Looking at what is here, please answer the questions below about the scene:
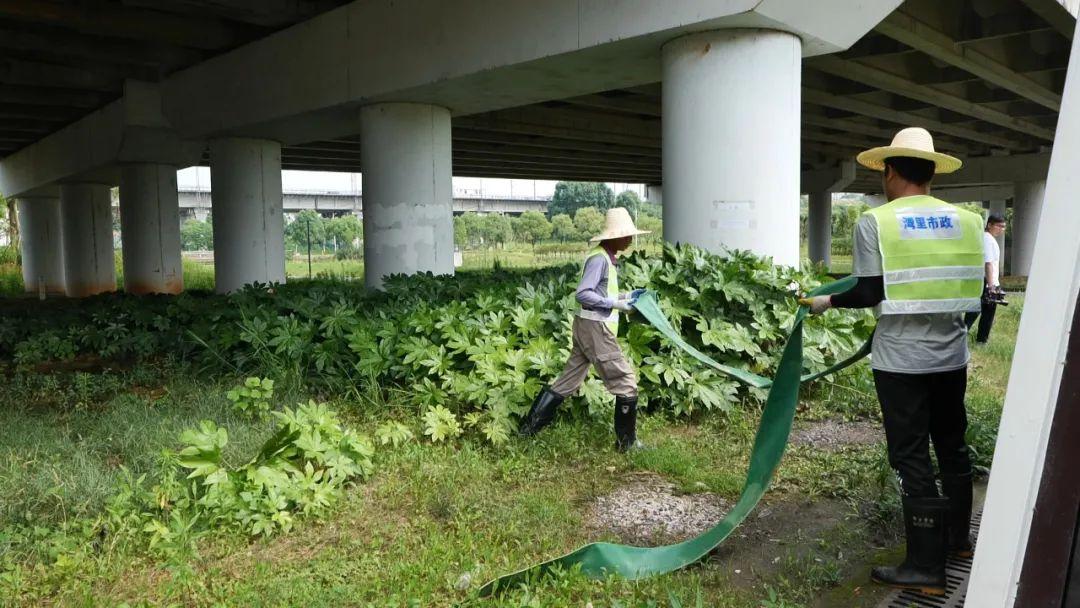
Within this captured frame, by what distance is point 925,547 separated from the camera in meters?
3.70

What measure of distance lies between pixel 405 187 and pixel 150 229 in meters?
11.1

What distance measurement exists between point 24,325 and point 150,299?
6.67 feet

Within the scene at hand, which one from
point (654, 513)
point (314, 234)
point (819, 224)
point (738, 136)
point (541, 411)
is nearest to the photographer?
point (654, 513)

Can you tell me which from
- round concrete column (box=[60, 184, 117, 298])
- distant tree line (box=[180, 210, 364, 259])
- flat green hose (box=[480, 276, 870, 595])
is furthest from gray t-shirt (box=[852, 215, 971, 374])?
distant tree line (box=[180, 210, 364, 259])

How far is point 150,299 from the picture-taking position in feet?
41.1

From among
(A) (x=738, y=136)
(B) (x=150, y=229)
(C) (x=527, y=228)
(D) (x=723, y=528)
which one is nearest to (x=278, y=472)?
(D) (x=723, y=528)

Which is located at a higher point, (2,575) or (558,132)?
(558,132)

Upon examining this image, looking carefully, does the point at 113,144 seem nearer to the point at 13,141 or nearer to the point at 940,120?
the point at 13,141

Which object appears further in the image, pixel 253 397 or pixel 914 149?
pixel 253 397

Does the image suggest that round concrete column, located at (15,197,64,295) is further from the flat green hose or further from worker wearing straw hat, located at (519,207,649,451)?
the flat green hose

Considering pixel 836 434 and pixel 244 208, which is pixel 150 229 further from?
pixel 836 434

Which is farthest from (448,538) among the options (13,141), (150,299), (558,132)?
(13,141)

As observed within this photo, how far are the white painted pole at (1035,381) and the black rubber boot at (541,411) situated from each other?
171 inches

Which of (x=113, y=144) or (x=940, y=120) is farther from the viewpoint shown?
(x=940, y=120)
